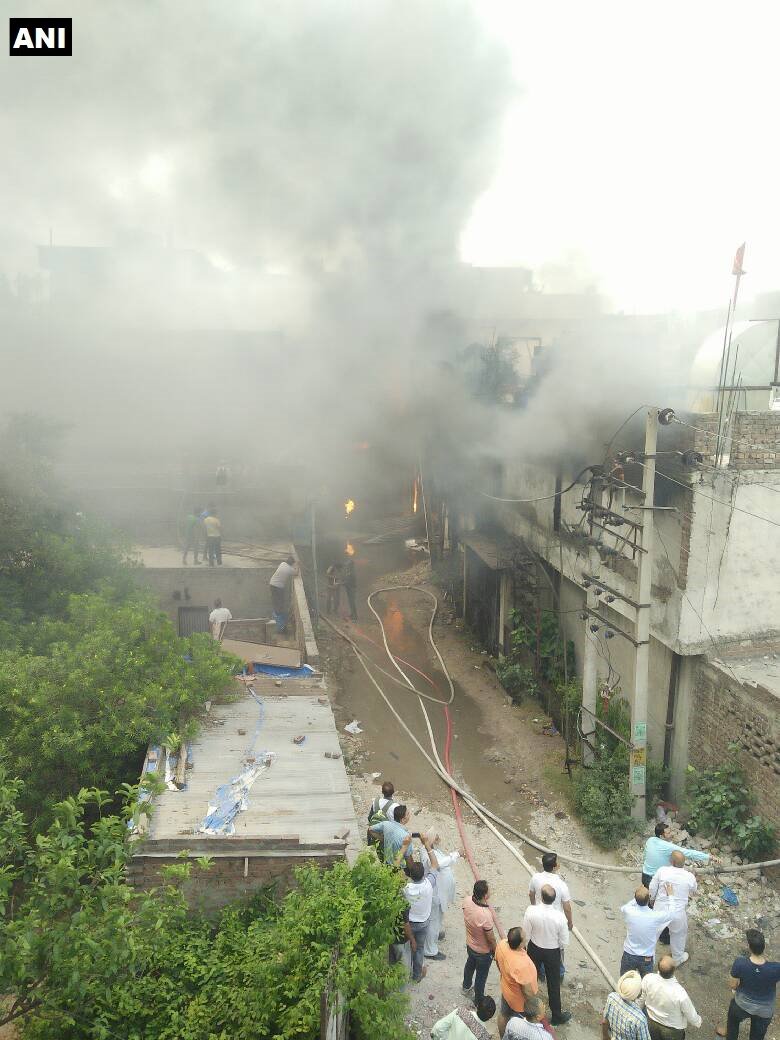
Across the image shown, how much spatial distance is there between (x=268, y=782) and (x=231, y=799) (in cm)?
42

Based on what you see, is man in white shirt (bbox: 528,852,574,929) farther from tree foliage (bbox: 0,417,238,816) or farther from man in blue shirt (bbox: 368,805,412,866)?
tree foliage (bbox: 0,417,238,816)

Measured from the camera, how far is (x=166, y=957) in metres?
5.33

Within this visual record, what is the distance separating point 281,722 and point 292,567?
6.45m

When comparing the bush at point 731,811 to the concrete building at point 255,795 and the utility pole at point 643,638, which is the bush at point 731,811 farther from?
the concrete building at point 255,795

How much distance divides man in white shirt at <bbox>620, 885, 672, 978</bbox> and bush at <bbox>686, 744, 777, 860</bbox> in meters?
2.20

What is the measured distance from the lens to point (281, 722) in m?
8.14

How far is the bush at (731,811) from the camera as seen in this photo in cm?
748

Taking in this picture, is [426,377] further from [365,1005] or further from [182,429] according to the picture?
[365,1005]

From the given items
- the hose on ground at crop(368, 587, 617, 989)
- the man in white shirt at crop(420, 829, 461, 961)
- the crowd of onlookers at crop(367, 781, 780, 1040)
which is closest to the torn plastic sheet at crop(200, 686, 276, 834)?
the crowd of onlookers at crop(367, 781, 780, 1040)

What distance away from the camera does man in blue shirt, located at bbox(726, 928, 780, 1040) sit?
16.8ft

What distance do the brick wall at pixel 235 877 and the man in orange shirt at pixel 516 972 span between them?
147cm

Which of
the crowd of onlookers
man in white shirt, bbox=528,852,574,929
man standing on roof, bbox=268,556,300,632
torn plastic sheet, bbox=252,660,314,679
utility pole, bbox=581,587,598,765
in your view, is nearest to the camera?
the crowd of onlookers

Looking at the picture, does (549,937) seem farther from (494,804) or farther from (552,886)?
(494,804)

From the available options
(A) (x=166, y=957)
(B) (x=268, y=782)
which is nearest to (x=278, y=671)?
(B) (x=268, y=782)
